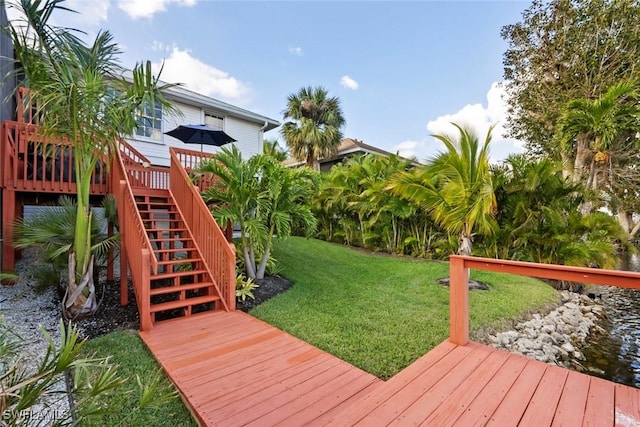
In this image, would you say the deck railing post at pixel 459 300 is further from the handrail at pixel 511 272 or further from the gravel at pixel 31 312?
the gravel at pixel 31 312

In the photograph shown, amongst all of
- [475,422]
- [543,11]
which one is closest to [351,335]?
[475,422]

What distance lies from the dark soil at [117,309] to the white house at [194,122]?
5.06 meters

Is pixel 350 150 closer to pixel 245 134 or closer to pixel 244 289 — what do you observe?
pixel 245 134

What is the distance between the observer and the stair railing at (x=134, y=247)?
3939 mm

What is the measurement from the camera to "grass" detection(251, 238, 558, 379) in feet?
12.2

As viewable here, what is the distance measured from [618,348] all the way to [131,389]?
6.94 m

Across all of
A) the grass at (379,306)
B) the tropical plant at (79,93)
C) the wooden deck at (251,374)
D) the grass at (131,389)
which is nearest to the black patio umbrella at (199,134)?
the tropical plant at (79,93)

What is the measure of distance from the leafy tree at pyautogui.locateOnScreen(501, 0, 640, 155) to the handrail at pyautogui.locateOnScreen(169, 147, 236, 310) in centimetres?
1160

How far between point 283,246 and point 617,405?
8.26 metres

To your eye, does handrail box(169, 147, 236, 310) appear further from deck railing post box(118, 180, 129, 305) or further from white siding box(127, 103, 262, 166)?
white siding box(127, 103, 262, 166)

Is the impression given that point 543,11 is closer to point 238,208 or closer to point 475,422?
point 238,208

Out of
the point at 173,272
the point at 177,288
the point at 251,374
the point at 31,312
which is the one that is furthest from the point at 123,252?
the point at 251,374

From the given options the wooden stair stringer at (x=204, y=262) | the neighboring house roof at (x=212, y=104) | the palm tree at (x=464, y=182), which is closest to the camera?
the wooden stair stringer at (x=204, y=262)

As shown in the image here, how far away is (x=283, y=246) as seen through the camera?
32.0 ft
